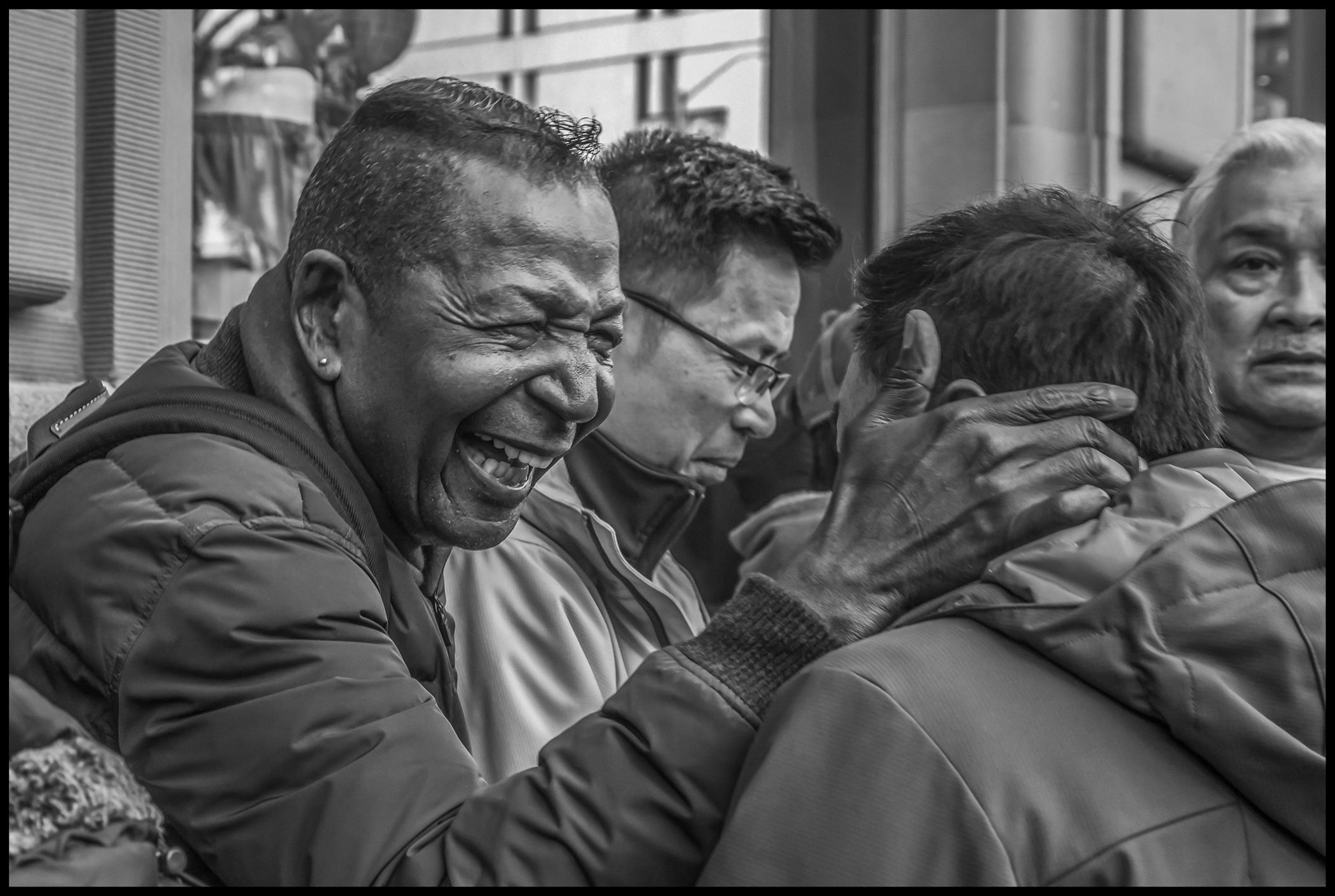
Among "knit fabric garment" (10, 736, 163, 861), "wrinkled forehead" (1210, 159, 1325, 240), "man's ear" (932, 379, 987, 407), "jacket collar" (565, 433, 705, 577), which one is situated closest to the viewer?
"knit fabric garment" (10, 736, 163, 861)

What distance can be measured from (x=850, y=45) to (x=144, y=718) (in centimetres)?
509

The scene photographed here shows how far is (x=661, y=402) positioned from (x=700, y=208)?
42 cm

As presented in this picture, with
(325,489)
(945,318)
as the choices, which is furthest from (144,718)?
(945,318)

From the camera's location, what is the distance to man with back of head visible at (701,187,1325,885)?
162 cm

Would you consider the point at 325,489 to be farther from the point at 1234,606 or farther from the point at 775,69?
the point at 775,69

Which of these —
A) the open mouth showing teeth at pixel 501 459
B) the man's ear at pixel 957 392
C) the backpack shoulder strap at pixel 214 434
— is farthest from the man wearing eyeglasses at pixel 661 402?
the man's ear at pixel 957 392

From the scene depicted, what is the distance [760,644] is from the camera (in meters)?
1.97

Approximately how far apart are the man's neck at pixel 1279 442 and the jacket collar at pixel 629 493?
1.19 metres

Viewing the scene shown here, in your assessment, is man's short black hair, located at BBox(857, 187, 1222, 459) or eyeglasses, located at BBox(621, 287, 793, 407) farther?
eyeglasses, located at BBox(621, 287, 793, 407)

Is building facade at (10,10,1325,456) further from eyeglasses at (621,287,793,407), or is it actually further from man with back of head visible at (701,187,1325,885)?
man with back of head visible at (701,187,1325,885)

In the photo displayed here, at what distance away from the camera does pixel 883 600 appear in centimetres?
203

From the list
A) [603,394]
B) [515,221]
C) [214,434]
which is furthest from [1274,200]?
[214,434]

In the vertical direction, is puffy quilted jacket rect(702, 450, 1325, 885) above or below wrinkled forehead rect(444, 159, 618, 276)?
below

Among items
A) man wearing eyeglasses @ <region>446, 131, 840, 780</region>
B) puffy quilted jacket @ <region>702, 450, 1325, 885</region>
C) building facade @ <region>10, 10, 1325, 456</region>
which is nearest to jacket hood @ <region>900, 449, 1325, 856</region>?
puffy quilted jacket @ <region>702, 450, 1325, 885</region>
